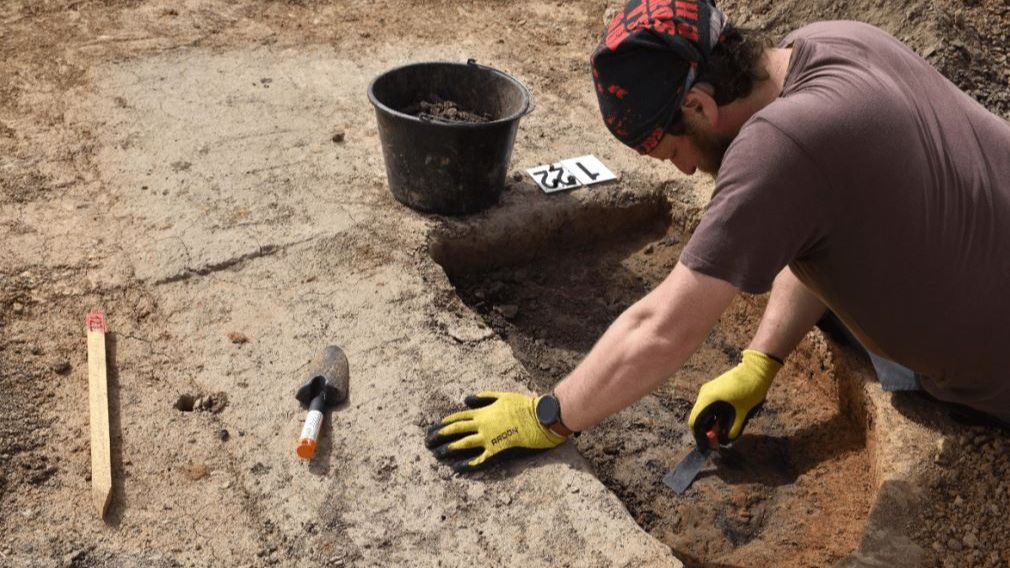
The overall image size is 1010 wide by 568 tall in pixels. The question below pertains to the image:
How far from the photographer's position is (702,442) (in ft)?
10.5

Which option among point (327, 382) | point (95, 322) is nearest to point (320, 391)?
point (327, 382)

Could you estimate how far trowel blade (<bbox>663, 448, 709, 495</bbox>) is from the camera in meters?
3.14

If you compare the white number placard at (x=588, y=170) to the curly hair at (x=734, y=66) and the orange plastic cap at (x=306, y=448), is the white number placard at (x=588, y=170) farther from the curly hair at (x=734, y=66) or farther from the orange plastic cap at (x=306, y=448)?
the orange plastic cap at (x=306, y=448)

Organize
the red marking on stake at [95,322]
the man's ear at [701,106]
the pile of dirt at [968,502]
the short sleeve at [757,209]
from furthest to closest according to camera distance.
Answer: the red marking on stake at [95,322] → the pile of dirt at [968,502] → the man's ear at [701,106] → the short sleeve at [757,209]

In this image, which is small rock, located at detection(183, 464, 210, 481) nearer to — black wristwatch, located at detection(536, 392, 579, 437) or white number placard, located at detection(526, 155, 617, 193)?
black wristwatch, located at detection(536, 392, 579, 437)

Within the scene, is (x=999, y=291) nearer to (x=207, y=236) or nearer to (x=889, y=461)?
(x=889, y=461)

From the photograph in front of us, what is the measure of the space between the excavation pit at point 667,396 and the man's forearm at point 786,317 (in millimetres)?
293

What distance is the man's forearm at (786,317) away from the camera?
3.20 meters

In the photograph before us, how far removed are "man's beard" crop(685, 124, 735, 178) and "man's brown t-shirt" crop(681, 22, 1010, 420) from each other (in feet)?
0.66

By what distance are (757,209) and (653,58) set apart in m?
0.49

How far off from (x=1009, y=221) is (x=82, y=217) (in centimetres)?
325

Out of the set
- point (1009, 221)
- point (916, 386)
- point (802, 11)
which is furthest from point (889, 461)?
point (802, 11)

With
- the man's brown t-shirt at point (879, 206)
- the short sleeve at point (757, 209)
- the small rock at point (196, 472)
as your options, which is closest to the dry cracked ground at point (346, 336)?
the small rock at point (196, 472)

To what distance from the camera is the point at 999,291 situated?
2.51 metres
